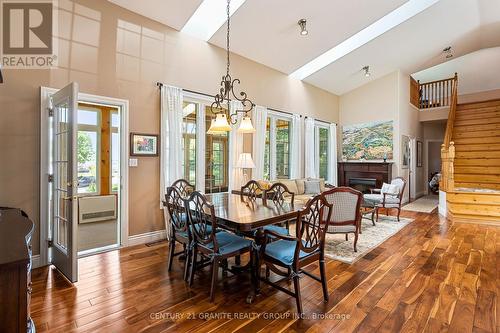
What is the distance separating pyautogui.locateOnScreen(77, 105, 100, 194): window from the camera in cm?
555

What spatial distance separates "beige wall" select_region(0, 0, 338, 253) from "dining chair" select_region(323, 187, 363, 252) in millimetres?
2774

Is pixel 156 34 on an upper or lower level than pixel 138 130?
upper

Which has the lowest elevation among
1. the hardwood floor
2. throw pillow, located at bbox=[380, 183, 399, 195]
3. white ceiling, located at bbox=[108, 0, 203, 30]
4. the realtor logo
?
the hardwood floor

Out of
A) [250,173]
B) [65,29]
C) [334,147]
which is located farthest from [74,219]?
[334,147]

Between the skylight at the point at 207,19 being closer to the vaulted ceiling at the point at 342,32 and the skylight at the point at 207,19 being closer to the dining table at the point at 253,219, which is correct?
the vaulted ceiling at the point at 342,32

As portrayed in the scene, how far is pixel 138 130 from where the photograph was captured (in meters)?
4.03

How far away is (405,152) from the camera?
7.98 m

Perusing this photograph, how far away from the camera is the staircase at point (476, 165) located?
5.62 meters

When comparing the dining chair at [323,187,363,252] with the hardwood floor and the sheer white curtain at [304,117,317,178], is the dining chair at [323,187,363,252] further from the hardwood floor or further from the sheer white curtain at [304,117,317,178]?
the sheer white curtain at [304,117,317,178]

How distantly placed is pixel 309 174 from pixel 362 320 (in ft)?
16.6

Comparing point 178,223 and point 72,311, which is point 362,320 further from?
point 72,311

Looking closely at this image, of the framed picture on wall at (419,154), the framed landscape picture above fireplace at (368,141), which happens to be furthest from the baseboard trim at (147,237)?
the framed picture on wall at (419,154)

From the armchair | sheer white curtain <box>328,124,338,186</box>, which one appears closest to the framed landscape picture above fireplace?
sheer white curtain <box>328,124,338,186</box>

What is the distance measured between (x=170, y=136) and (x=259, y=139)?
6.96ft
